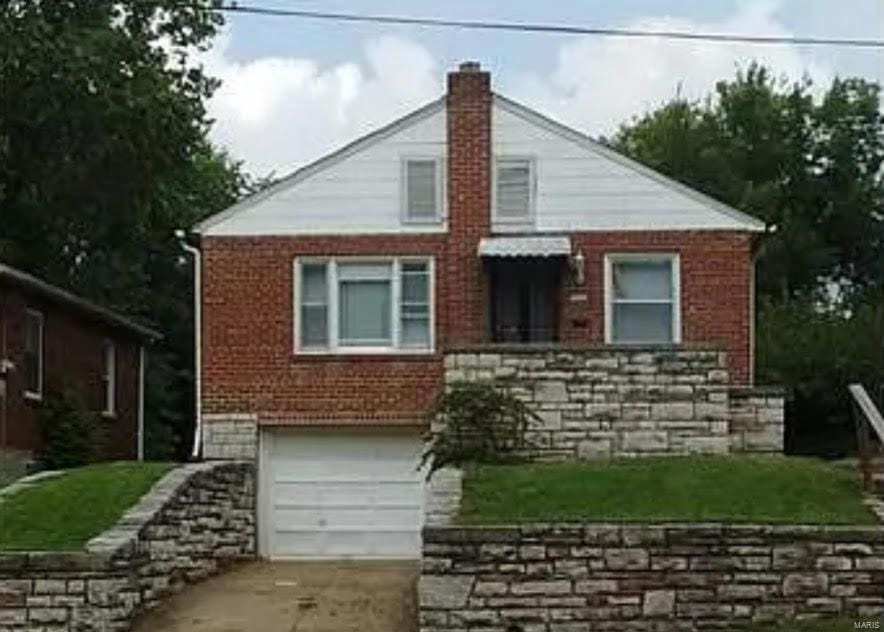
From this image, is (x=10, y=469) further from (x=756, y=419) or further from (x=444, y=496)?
(x=444, y=496)

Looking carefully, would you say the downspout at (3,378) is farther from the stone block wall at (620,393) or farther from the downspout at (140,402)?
the downspout at (140,402)

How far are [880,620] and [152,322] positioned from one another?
108 feet

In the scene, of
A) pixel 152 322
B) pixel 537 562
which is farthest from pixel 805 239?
pixel 537 562

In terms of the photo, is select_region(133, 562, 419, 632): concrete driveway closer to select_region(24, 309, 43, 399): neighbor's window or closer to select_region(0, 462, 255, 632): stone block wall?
select_region(0, 462, 255, 632): stone block wall

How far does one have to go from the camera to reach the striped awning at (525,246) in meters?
25.7

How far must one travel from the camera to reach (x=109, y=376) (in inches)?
1300

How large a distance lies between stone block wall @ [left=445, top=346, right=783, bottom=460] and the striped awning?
3.51 metres

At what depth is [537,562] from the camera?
14898 millimetres

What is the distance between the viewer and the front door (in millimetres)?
26484

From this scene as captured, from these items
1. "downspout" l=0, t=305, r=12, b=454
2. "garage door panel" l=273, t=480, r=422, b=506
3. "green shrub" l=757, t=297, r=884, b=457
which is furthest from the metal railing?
"green shrub" l=757, t=297, r=884, b=457

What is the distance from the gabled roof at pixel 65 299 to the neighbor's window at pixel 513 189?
692 cm

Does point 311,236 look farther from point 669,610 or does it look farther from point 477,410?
point 669,610

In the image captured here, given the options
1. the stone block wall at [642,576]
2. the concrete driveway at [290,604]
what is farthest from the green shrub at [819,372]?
the stone block wall at [642,576]

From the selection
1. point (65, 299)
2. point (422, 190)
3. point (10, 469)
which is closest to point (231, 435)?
point (10, 469)
